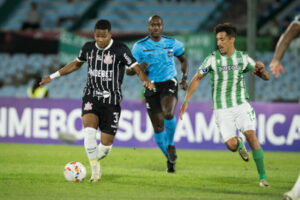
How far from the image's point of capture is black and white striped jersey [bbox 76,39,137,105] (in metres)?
8.22

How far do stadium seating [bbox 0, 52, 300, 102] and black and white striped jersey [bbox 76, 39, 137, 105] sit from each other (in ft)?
38.5

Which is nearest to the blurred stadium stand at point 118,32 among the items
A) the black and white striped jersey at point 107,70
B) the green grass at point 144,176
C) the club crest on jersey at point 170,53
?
the green grass at point 144,176

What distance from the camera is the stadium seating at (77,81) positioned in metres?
20.9

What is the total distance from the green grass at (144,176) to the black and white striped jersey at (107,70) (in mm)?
1176

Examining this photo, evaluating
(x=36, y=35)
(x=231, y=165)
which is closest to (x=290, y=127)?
(x=231, y=165)

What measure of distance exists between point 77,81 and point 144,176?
13.8 m

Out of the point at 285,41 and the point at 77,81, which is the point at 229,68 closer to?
the point at 285,41

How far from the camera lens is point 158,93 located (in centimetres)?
974

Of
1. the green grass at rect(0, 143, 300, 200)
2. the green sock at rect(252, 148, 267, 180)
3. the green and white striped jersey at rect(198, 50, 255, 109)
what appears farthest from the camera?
the green and white striped jersey at rect(198, 50, 255, 109)

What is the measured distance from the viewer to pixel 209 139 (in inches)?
558

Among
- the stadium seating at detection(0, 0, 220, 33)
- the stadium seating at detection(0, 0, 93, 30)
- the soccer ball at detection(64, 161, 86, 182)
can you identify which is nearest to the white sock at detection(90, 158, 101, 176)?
the soccer ball at detection(64, 161, 86, 182)

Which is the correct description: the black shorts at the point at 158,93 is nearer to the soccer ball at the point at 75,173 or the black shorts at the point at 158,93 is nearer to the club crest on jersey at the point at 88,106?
the club crest on jersey at the point at 88,106

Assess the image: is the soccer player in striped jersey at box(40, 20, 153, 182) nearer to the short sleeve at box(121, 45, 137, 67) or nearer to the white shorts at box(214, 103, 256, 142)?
the short sleeve at box(121, 45, 137, 67)

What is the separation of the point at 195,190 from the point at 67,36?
495 inches
